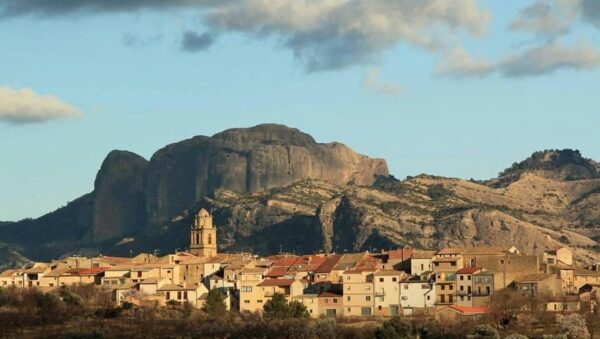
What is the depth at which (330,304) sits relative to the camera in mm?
120688

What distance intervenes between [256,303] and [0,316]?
20.8 metres

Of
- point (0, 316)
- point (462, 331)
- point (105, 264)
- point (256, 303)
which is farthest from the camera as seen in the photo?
point (105, 264)

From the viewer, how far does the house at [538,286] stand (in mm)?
116812

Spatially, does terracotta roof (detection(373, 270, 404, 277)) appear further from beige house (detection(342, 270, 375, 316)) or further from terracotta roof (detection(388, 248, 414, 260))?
terracotta roof (detection(388, 248, 414, 260))

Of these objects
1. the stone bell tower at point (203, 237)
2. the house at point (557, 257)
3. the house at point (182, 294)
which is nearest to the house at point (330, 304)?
the house at point (182, 294)

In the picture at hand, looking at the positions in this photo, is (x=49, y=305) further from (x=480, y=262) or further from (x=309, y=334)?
(x=480, y=262)

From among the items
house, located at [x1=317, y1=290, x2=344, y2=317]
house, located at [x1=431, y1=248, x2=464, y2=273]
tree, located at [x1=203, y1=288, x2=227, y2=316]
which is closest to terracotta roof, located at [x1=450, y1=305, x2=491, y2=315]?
house, located at [x1=431, y1=248, x2=464, y2=273]

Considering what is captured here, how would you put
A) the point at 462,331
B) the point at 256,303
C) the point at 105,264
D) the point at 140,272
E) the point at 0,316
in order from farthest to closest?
the point at 105,264 < the point at 140,272 < the point at 256,303 < the point at 0,316 < the point at 462,331

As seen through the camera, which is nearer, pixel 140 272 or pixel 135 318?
pixel 135 318

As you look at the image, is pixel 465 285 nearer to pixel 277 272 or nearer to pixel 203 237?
pixel 277 272

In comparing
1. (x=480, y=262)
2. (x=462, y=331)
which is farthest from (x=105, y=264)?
(x=462, y=331)

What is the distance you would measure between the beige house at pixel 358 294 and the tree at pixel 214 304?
9271 mm

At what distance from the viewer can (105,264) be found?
486 ft

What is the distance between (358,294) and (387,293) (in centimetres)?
222
